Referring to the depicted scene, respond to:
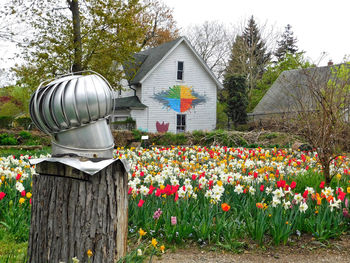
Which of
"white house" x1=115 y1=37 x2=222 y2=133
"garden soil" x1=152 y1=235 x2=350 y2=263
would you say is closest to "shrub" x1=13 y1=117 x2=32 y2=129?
"white house" x1=115 y1=37 x2=222 y2=133

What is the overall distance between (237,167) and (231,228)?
3120 millimetres

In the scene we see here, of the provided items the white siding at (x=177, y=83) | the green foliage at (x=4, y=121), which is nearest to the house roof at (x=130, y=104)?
the white siding at (x=177, y=83)

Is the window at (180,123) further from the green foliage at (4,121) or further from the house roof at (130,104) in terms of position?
the green foliage at (4,121)

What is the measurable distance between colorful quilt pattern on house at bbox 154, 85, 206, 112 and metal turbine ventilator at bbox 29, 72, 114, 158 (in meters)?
22.1

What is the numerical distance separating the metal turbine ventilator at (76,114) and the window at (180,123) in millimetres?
23016

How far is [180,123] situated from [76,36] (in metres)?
10.8

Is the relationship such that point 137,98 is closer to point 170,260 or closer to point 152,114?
point 152,114

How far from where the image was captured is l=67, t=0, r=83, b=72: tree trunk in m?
16.9

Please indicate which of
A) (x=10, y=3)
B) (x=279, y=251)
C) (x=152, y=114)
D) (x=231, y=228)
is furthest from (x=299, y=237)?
(x=152, y=114)

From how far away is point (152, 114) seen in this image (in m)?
24.2

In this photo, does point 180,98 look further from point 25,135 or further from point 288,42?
point 288,42

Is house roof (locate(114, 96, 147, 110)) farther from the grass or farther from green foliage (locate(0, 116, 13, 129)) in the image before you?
the grass

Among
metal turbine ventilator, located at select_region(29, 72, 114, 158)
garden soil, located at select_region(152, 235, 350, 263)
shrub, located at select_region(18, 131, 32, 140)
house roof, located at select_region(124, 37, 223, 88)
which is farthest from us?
house roof, located at select_region(124, 37, 223, 88)

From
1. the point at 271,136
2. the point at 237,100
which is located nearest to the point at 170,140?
the point at 271,136
